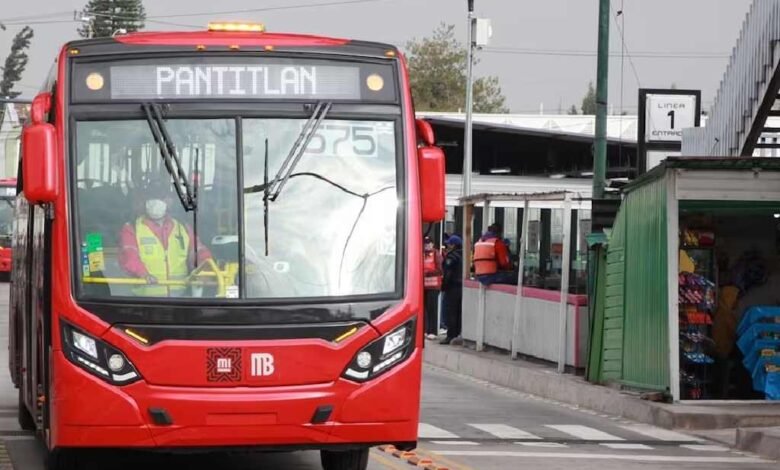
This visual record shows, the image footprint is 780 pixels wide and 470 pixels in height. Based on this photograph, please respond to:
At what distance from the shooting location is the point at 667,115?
2811 cm

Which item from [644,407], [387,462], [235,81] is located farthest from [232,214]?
[644,407]

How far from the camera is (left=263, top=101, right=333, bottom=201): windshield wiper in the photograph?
10.5m

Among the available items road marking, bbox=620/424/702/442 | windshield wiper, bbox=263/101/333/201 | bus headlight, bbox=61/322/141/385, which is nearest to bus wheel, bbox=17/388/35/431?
bus headlight, bbox=61/322/141/385

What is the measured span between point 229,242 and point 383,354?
46.1 inches

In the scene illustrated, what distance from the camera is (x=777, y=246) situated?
19734 millimetres

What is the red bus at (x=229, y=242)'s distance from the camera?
1014 cm

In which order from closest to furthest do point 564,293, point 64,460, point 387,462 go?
point 64,460
point 387,462
point 564,293

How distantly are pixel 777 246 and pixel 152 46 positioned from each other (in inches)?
428

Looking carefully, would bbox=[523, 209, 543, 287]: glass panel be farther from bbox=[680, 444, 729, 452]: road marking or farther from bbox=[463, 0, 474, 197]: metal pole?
bbox=[463, 0, 474, 197]: metal pole

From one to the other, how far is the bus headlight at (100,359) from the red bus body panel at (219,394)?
4 cm

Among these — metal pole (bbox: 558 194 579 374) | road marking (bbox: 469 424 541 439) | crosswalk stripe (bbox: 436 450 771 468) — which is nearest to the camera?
crosswalk stripe (bbox: 436 450 771 468)

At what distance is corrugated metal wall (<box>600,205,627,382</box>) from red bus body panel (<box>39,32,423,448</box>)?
9321 millimetres

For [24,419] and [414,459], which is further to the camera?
[24,419]

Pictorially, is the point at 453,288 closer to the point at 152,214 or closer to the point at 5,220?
the point at 152,214
